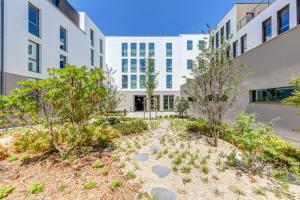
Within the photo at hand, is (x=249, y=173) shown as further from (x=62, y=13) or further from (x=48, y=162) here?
(x=62, y=13)

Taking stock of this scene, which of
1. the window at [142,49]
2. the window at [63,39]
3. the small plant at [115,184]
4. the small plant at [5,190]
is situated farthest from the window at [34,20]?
the window at [142,49]

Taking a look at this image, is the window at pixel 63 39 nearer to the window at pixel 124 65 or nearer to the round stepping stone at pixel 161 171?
the window at pixel 124 65

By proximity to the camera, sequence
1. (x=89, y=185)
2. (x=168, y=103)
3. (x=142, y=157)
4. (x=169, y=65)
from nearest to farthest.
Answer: (x=89, y=185) < (x=142, y=157) < (x=168, y=103) < (x=169, y=65)

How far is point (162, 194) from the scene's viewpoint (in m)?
3.88

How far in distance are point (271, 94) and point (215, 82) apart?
3824mm

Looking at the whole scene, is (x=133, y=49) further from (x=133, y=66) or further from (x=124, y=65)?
(x=124, y=65)

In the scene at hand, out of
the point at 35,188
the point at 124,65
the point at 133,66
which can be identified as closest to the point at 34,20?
the point at 35,188

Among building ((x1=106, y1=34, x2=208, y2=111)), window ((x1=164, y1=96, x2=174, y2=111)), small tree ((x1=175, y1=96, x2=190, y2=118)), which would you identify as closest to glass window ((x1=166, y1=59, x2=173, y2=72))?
building ((x1=106, y1=34, x2=208, y2=111))

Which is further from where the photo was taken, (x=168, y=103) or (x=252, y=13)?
(x=168, y=103)

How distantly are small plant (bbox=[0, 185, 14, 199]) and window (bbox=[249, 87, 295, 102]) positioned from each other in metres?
10.0

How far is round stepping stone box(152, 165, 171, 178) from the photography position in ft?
15.2

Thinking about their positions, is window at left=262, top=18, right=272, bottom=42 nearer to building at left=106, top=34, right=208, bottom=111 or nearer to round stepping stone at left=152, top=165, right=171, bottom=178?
round stepping stone at left=152, top=165, right=171, bottom=178

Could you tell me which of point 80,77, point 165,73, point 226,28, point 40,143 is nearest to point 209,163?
point 80,77

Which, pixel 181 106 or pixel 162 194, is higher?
pixel 181 106
